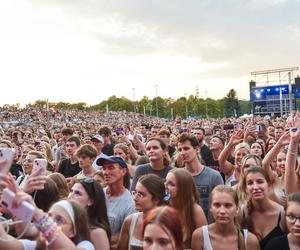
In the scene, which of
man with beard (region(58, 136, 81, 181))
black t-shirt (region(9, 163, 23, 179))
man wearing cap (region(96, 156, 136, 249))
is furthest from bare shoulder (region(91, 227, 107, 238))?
black t-shirt (region(9, 163, 23, 179))

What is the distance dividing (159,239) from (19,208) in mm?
829

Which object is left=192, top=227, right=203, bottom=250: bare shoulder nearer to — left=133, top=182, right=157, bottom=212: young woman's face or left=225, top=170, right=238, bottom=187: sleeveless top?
left=133, top=182, right=157, bottom=212: young woman's face

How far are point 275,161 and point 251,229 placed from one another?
263 cm

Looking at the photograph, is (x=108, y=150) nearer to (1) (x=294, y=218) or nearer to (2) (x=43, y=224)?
(1) (x=294, y=218)

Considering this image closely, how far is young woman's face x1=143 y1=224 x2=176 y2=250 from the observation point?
8.23 ft

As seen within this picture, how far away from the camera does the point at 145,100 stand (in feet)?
424

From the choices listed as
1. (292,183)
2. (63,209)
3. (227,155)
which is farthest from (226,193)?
(227,155)

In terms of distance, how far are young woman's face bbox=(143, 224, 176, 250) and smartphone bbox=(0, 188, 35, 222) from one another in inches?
28.6

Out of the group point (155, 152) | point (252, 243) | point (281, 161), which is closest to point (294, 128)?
point (281, 161)

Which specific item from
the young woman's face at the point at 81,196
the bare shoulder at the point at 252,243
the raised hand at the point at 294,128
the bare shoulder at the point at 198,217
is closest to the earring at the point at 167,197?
the bare shoulder at the point at 198,217

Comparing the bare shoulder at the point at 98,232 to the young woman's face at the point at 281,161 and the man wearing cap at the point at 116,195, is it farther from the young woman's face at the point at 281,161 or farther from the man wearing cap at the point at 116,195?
the young woman's face at the point at 281,161

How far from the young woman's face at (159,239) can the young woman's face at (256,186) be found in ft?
7.20

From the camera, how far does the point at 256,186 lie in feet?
14.9

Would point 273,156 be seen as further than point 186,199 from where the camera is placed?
Yes
